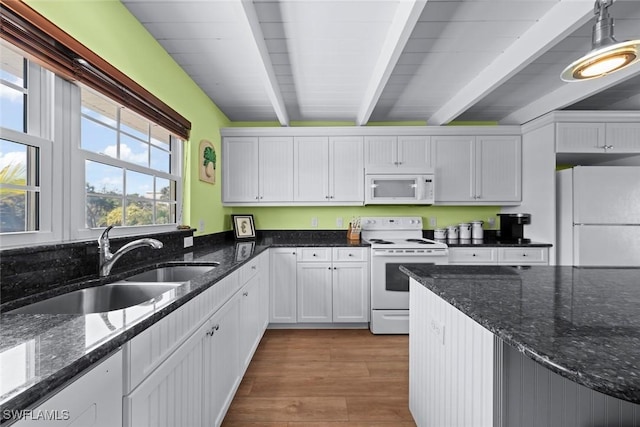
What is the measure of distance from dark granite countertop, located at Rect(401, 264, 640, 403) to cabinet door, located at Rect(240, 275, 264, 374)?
1289 millimetres

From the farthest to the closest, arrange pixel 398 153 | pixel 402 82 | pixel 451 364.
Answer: pixel 398 153
pixel 402 82
pixel 451 364

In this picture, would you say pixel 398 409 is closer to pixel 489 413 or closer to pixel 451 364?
pixel 451 364

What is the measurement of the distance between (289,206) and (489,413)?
3.10 meters

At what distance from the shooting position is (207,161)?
3.07m

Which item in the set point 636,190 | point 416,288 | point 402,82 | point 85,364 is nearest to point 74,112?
point 85,364

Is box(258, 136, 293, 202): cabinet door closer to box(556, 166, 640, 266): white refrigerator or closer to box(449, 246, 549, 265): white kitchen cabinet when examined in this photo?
box(449, 246, 549, 265): white kitchen cabinet

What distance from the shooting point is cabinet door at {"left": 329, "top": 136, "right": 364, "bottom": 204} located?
3.58 meters

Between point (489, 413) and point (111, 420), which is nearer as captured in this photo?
point (111, 420)

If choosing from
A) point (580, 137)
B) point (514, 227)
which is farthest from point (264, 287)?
point (580, 137)

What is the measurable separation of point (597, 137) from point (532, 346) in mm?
3510

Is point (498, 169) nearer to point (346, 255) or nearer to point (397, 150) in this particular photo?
point (397, 150)

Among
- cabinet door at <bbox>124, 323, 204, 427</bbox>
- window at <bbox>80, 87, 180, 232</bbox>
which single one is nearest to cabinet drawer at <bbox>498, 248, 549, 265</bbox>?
cabinet door at <bbox>124, 323, 204, 427</bbox>

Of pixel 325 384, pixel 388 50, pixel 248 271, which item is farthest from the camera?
pixel 248 271

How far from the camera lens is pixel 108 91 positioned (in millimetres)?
1615
